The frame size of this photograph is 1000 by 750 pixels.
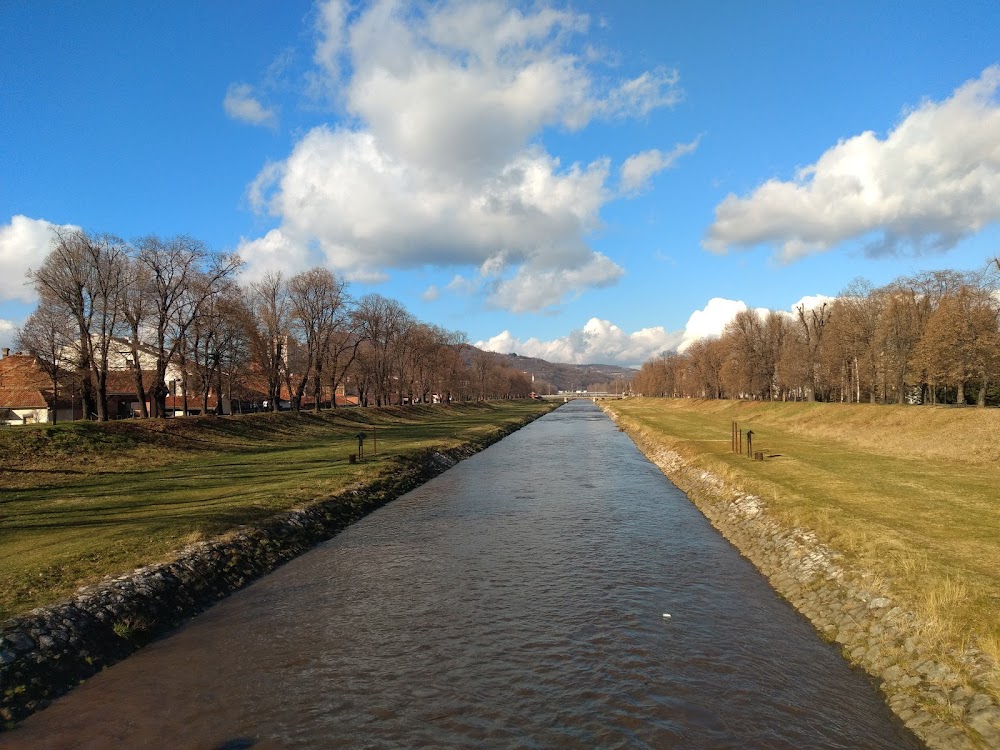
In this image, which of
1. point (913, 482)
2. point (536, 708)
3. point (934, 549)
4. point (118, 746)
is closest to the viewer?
point (118, 746)

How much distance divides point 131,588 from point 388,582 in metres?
6.50

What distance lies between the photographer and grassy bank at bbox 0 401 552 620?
15516 mm

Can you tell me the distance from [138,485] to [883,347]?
7493 centimetres

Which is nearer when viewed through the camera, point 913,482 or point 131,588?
point 131,588

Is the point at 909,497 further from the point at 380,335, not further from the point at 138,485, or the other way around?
the point at 380,335

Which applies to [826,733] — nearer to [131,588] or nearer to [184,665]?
[184,665]

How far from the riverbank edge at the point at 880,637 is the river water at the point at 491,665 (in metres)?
0.45

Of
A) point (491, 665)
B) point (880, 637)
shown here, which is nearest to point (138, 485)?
point (491, 665)

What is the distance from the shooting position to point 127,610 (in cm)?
1359

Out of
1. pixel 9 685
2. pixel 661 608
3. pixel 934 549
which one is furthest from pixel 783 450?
pixel 9 685

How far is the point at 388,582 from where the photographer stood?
17.0m

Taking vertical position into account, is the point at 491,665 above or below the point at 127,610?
below

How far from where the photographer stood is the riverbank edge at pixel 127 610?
1081cm

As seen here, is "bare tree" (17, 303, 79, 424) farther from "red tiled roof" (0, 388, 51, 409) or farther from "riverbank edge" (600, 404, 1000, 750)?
"riverbank edge" (600, 404, 1000, 750)
